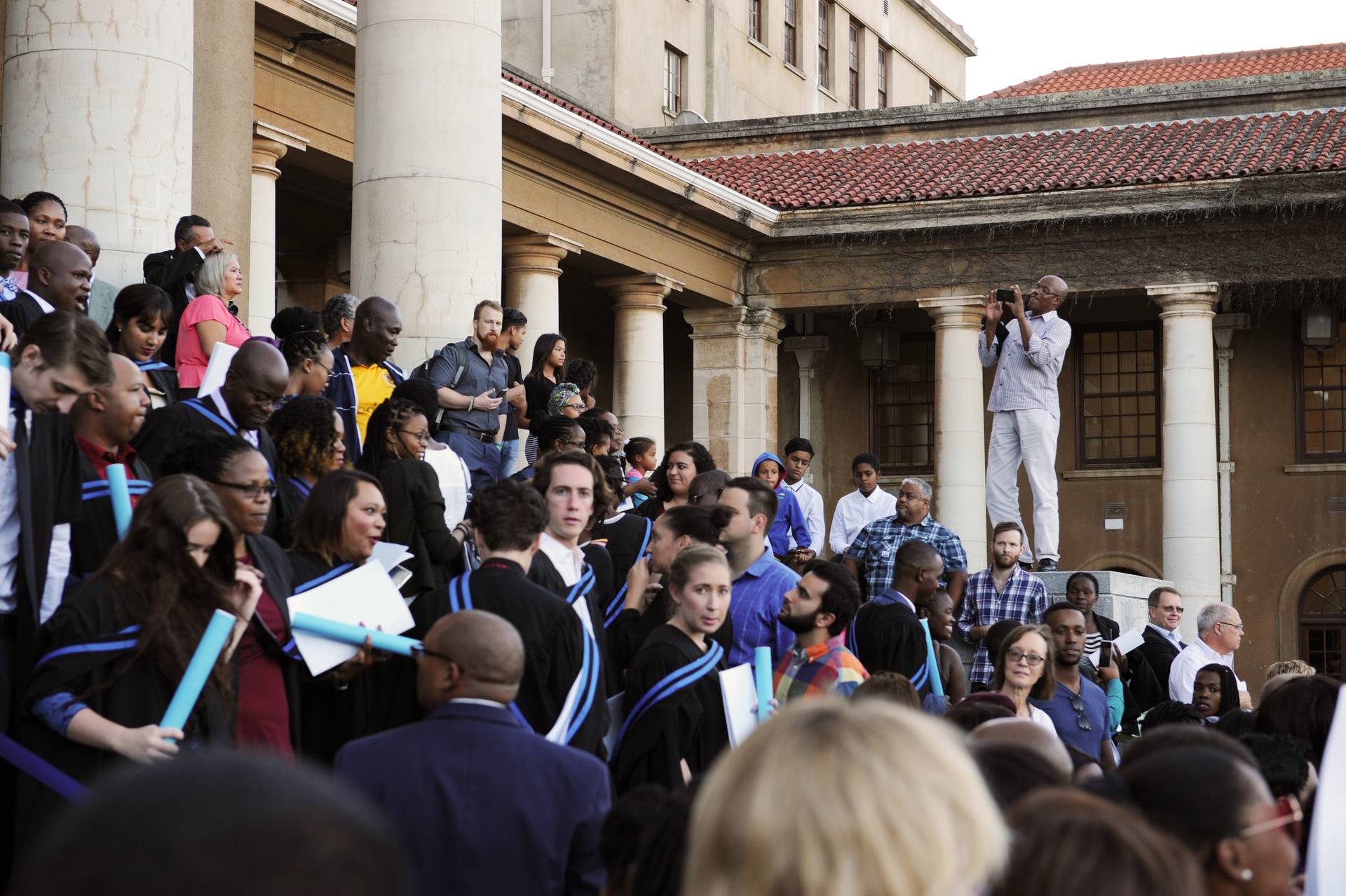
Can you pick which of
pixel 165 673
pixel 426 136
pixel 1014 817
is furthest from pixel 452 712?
pixel 426 136

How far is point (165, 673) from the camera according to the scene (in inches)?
176

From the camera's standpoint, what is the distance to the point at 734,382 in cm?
2720

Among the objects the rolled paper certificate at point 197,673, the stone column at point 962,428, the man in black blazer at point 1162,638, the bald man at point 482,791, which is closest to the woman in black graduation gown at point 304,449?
→ the rolled paper certificate at point 197,673

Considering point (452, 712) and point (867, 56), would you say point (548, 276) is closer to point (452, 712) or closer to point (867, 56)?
point (452, 712)

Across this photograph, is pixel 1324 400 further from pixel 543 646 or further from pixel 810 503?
pixel 543 646

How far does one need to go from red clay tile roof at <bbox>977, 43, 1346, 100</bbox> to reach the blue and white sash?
37.6m

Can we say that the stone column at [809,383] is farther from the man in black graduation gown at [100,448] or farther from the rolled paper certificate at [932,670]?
the man in black graduation gown at [100,448]

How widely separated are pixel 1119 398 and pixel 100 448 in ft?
84.6

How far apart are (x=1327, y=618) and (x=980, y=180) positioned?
30.3 feet

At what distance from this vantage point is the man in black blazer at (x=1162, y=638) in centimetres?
1274

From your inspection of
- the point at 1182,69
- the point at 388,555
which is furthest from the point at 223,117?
the point at 1182,69

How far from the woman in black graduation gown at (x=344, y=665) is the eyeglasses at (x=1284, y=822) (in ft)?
8.46

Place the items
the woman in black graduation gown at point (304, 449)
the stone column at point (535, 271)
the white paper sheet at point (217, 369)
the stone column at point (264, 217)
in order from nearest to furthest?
the woman in black graduation gown at point (304, 449), the white paper sheet at point (217, 369), the stone column at point (264, 217), the stone column at point (535, 271)

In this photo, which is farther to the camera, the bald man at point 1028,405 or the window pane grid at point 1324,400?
the window pane grid at point 1324,400
